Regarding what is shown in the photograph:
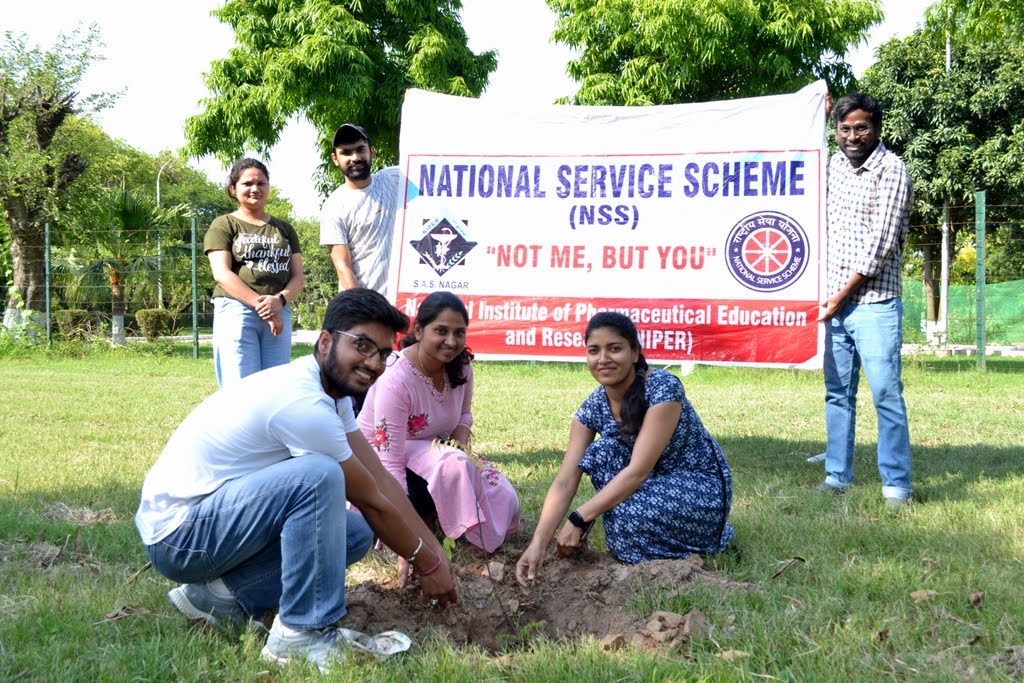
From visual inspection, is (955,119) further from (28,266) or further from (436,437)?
(436,437)

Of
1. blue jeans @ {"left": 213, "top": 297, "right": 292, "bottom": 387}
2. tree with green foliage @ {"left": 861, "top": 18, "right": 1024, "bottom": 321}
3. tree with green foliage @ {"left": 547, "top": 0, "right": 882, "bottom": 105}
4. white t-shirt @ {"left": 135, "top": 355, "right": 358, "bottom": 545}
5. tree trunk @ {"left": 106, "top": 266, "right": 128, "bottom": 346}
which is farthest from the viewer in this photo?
tree with green foliage @ {"left": 861, "top": 18, "right": 1024, "bottom": 321}

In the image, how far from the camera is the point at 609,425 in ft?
12.9

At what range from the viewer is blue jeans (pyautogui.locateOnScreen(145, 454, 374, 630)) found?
2.75 meters

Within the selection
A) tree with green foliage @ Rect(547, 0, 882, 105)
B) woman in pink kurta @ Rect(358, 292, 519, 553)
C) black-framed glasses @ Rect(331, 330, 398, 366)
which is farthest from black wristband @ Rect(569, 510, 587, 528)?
tree with green foliage @ Rect(547, 0, 882, 105)

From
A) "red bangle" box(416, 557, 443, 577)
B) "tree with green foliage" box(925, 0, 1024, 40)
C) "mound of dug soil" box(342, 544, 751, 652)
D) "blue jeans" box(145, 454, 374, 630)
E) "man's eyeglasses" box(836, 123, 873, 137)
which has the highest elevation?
"tree with green foliage" box(925, 0, 1024, 40)

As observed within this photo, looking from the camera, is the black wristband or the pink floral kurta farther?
the pink floral kurta

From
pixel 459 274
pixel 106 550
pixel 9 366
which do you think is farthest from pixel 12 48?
pixel 106 550

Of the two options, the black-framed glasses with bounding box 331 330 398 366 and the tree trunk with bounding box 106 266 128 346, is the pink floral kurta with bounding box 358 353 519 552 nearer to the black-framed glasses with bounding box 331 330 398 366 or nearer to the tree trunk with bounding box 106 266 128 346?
the black-framed glasses with bounding box 331 330 398 366

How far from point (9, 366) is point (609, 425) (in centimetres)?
1254

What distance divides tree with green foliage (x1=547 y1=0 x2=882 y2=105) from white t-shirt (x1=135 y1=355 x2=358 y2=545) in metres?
14.4

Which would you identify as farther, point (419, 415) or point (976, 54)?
point (976, 54)

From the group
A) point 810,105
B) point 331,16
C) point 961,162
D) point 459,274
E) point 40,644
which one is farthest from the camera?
point 961,162

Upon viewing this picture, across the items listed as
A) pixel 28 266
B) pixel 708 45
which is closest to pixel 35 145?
pixel 28 266

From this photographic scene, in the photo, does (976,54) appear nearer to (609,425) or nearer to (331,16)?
(331,16)
